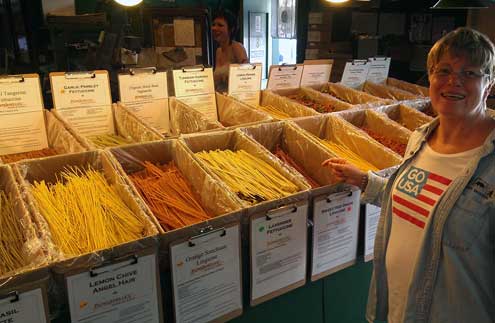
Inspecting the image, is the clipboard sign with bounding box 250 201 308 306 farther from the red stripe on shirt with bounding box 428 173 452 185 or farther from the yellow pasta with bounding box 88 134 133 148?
the yellow pasta with bounding box 88 134 133 148

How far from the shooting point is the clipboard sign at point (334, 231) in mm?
1554

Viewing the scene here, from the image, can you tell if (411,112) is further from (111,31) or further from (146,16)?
(146,16)

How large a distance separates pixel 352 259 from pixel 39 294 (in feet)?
3.86

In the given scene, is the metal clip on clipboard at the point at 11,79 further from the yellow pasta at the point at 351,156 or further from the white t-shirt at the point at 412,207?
the white t-shirt at the point at 412,207

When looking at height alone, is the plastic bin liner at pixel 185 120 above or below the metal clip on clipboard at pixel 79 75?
below

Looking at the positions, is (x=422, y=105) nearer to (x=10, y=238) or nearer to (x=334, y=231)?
(x=334, y=231)

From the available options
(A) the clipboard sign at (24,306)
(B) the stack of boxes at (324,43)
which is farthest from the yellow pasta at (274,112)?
(B) the stack of boxes at (324,43)

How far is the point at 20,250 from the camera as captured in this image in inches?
49.3

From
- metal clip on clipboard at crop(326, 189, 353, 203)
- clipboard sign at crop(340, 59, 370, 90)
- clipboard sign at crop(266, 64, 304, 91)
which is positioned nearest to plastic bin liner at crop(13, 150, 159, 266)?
metal clip on clipboard at crop(326, 189, 353, 203)

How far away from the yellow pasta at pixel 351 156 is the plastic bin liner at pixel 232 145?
0.33 meters

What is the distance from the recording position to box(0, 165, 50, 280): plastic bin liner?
107cm

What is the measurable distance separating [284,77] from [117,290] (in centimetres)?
206

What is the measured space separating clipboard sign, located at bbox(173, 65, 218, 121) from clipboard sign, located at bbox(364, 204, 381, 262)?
1108mm

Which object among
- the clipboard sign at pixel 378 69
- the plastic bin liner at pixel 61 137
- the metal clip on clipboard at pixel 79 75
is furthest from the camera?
the clipboard sign at pixel 378 69
